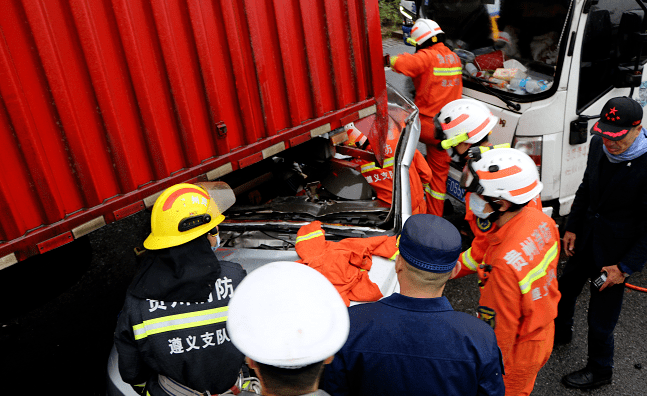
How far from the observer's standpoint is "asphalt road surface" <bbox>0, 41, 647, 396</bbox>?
303cm

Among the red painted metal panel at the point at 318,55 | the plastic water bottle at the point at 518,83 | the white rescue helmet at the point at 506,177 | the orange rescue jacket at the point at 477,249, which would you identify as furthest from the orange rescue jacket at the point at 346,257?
the plastic water bottle at the point at 518,83

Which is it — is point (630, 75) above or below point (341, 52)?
below

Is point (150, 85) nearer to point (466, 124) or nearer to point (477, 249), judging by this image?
point (477, 249)

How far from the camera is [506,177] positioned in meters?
2.23

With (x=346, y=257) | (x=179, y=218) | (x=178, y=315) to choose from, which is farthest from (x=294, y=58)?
(x=178, y=315)

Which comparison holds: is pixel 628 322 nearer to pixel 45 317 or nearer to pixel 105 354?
pixel 105 354

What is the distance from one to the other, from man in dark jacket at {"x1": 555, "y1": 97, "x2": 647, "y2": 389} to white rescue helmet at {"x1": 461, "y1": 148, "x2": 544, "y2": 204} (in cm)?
76

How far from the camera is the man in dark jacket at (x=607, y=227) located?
2.63 m

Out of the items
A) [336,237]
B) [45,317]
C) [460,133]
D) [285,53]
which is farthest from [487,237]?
[45,317]

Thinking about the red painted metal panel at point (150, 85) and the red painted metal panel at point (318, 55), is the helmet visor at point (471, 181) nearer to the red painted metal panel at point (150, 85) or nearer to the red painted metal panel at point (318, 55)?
the red painted metal panel at point (318, 55)

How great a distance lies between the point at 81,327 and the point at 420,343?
3.61m

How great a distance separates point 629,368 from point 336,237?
2246mm

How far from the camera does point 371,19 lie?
3408 mm

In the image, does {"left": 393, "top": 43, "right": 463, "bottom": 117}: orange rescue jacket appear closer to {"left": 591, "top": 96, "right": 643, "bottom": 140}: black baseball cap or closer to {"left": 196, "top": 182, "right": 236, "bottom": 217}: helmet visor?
{"left": 591, "top": 96, "right": 643, "bottom": 140}: black baseball cap
